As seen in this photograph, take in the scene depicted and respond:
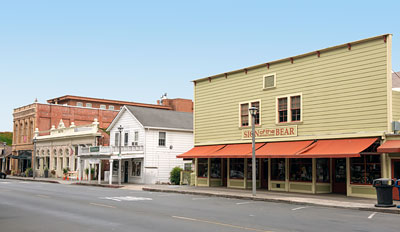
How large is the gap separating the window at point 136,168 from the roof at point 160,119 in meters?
3.76

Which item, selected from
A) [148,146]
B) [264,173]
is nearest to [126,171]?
[148,146]

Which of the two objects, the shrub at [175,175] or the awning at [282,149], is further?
the shrub at [175,175]

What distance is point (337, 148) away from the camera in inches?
899

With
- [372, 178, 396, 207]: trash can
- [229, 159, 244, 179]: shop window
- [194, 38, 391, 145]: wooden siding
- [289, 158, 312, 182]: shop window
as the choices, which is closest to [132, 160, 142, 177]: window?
[194, 38, 391, 145]: wooden siding

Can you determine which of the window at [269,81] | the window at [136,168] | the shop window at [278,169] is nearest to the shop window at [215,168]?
the shop window at [278,169]

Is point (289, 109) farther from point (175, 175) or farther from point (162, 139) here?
point (162, 139)

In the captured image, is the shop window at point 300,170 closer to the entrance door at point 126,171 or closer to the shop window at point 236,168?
the shop window at point 236,168

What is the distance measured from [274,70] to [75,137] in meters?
30.4

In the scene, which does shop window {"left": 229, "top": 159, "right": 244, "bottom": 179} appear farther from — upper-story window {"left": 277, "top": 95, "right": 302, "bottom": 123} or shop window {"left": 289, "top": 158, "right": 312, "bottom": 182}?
upper-story window {"left": 277, "top": 95, "right": 302, "bottom": 123}

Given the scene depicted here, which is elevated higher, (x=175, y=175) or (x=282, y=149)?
(x=282, y=149)

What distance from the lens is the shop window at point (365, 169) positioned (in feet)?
72.4

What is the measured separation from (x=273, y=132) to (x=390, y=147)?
8.36m

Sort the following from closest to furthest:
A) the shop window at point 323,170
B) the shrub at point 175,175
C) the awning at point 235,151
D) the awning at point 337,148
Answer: the awning at point 337,148, the shop window at point 323,170, the awning at point 235,151, the shrub at point 175,175

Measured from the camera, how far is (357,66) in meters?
23.5
